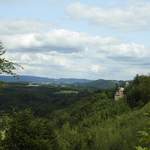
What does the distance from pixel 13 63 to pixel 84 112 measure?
512 feet

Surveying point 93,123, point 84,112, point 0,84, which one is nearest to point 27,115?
point 0,84

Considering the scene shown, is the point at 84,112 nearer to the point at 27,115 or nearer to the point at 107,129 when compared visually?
the point at 107,129

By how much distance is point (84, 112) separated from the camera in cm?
16925

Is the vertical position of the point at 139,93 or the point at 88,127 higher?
the point at 139,93

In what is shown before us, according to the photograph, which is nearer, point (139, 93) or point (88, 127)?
point (88, 127)

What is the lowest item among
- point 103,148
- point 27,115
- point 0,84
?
point 103,148

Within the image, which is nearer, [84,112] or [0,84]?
[0,84]

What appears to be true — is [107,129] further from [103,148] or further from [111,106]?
[111,106]

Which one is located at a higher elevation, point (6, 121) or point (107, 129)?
point (6, 121)

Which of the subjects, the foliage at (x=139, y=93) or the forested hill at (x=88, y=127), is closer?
the forested hill at (x=88, y=127)

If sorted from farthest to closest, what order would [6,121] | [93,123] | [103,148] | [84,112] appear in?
[84,112], [93,123], [103,148], [6,121]

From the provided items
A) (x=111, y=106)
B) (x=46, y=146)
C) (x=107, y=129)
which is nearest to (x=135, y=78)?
(x=111, y=106)

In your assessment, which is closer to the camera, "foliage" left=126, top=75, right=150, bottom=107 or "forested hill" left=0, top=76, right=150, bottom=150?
"forested hill" left=0, top=76, right=150, bottom=150

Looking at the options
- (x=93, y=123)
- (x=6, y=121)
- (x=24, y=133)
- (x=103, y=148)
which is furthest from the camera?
(x=93, y=123)
